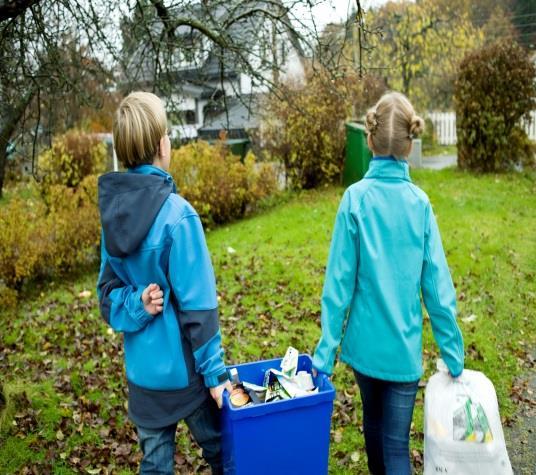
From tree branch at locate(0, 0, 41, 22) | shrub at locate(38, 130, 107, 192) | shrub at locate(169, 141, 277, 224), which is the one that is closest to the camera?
tree branch at locate(0, 0, 41, 22)

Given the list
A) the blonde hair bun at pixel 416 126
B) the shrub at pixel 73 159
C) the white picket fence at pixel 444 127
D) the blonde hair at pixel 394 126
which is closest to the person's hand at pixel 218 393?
the blonde hair at pixel 394 126

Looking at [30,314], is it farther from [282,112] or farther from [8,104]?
[282,112]

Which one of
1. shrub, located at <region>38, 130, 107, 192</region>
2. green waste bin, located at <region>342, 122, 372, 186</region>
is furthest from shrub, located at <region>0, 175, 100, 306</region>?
green waste bin, located at <region>342, 122, 372, 186</region>

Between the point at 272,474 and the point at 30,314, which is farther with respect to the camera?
the point at 30,314

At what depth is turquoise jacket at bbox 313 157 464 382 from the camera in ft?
7.80

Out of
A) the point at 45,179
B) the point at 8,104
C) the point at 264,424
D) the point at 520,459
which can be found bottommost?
the point at 520,459

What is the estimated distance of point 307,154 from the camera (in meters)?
11.1

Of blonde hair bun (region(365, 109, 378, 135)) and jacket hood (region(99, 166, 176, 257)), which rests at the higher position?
blonde hair bun (region(365, 109, 378, 135))

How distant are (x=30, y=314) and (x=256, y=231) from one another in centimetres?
356

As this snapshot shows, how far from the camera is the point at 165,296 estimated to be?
6.99ft

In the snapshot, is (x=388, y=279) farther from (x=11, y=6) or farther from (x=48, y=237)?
(x=48, y=237)

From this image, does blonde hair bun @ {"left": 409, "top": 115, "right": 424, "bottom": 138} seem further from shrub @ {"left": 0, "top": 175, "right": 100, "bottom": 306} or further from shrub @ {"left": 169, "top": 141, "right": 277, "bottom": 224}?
shrub @ {"left": 169, "top": 141, "right": 277, "bottom": 224}

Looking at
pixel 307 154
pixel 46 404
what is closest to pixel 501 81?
pixel 307 154

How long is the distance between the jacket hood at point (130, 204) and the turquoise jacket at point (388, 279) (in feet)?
2.62
